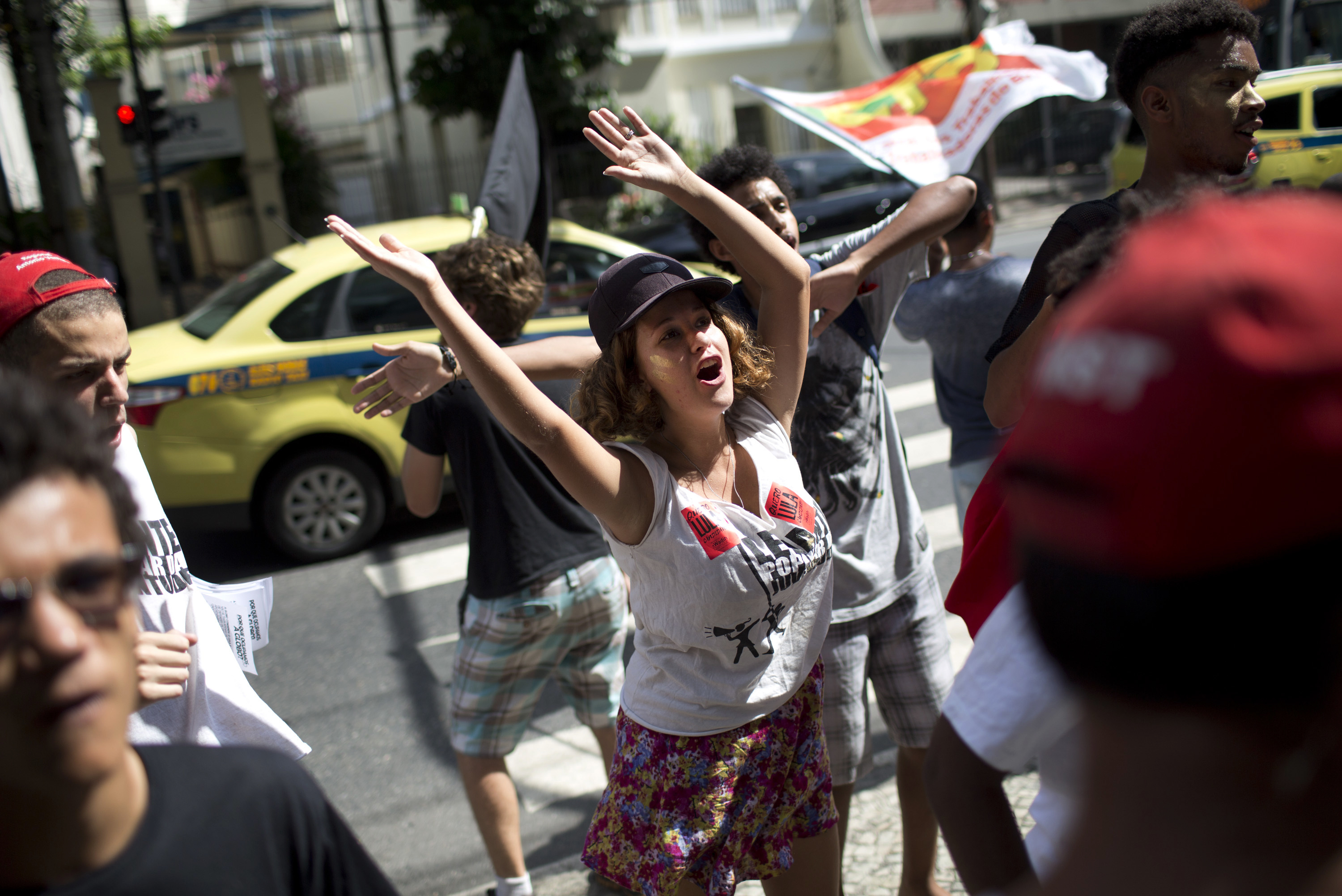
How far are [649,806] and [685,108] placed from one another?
25258mm

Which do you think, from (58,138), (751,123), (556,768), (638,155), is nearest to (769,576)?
(638,155)

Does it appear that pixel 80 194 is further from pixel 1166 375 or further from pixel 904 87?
pixel 1166 375

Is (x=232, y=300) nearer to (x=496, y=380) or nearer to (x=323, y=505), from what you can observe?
(x=323, y=505)

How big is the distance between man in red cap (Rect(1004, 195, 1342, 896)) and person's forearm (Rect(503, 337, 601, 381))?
1954 millimetres

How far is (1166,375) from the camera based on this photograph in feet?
2.33

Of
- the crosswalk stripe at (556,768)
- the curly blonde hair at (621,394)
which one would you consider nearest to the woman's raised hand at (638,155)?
the curly blonde hair at (621,394)

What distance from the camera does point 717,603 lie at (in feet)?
7.02

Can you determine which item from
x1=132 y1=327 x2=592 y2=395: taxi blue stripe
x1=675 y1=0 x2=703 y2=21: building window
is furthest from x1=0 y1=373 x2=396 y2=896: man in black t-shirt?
x1=675 y1=0 x2=703 y2=21: building window

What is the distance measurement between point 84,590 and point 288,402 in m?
5.62

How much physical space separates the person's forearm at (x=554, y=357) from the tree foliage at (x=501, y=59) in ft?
55.3

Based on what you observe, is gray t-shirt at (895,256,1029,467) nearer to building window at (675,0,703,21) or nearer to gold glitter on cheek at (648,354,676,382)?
gold glitter on cheek at (648,354,676,382)

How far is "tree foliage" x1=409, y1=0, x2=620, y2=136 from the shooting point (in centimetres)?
1845

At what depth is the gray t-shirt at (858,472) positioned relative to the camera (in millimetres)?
2773

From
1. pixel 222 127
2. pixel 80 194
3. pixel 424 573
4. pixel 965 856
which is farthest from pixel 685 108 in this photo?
pixel 965 856
